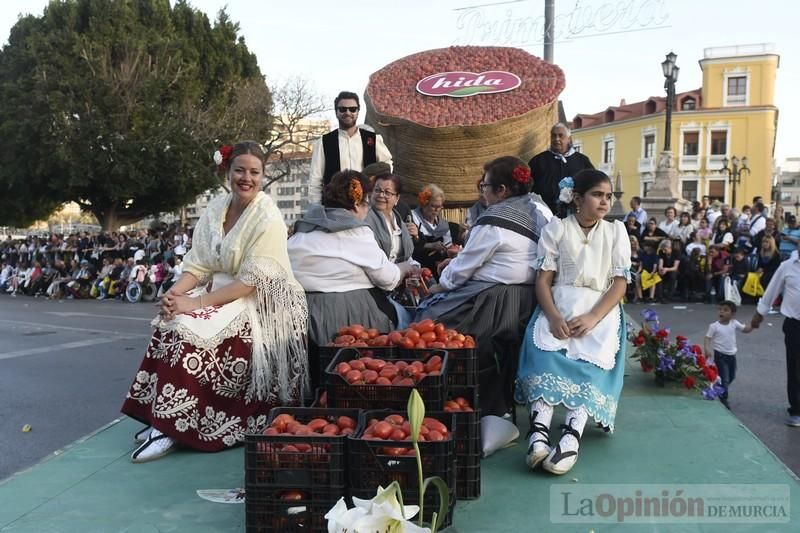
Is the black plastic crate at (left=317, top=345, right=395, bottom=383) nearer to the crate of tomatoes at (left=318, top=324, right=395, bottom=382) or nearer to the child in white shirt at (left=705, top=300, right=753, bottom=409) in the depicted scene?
the crate of tomatoes at (left=318, top=324, right=395, bottom=382)

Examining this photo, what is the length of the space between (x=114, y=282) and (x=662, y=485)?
1701 centimetres

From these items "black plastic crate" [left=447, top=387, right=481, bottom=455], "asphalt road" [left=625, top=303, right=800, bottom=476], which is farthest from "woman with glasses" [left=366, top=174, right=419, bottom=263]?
Answer: "asphalt road" [left=625, top=303, right=800, bottom=476]

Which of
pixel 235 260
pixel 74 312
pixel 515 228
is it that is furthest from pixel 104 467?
pixel 74 312

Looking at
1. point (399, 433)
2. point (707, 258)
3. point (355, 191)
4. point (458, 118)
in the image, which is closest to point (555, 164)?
point (458, 118)

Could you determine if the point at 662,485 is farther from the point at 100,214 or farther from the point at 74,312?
the point at 100,214

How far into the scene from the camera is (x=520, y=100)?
5.22 metres

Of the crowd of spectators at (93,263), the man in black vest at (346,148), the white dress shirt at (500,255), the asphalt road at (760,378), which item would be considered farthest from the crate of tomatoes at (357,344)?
the crowd of spectators at (93,263)

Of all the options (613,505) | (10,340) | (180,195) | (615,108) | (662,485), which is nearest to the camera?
(613,505)

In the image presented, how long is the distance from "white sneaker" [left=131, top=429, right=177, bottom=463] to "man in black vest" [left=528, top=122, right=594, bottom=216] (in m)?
3.26

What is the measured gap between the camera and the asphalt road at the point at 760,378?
16.8 ft

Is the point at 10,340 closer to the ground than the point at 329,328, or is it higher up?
closer to the ground

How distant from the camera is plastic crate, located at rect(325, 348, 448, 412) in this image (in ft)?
9.82

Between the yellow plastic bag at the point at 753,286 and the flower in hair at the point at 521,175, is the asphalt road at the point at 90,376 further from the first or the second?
the flower in hair at the point at 521,175

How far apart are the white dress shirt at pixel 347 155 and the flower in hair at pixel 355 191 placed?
1.16 meters
